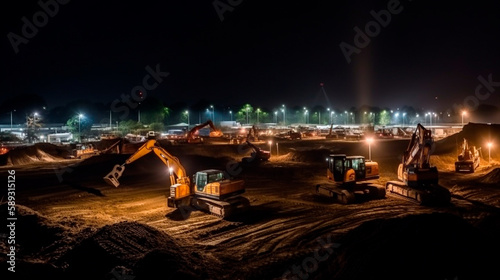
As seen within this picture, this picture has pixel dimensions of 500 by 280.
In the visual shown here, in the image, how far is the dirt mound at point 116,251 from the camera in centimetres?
912

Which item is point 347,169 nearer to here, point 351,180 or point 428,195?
point 351,180

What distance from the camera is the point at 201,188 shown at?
16.4 meters

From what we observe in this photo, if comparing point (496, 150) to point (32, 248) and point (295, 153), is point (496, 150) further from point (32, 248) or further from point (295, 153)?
point (32, 248)

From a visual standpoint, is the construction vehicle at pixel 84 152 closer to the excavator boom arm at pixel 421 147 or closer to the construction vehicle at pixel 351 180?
the construction vehicle at pixel 351 180

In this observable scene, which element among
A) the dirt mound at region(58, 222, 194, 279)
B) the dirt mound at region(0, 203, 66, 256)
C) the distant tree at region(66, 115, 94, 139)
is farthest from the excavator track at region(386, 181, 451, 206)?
the distant tree at region(66, 115, 94, 139)

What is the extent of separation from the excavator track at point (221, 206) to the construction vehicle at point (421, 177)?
26.7 ft

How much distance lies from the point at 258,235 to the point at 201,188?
438cm

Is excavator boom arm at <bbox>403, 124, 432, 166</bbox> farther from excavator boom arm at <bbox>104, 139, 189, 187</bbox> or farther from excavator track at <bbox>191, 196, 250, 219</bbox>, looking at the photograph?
excavator boom arm at <bbox>104, 139, 189, 187</bbox>

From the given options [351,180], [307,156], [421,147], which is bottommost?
[307,156]

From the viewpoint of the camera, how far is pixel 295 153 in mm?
38062

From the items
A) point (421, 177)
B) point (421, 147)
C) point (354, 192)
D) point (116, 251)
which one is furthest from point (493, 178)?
point (116, 251)

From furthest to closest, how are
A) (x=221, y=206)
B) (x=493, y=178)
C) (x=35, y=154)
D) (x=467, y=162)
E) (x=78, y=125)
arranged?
1. (x=78, y=125)
2. (x=35, y=154)
3. (x=467, y=162)
4. (x=493, y=178)
5. (x=221, y=206)

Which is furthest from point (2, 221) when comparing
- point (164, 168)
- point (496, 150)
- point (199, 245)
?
point (496, 150)

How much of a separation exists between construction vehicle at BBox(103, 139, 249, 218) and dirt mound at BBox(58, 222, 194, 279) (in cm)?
433
